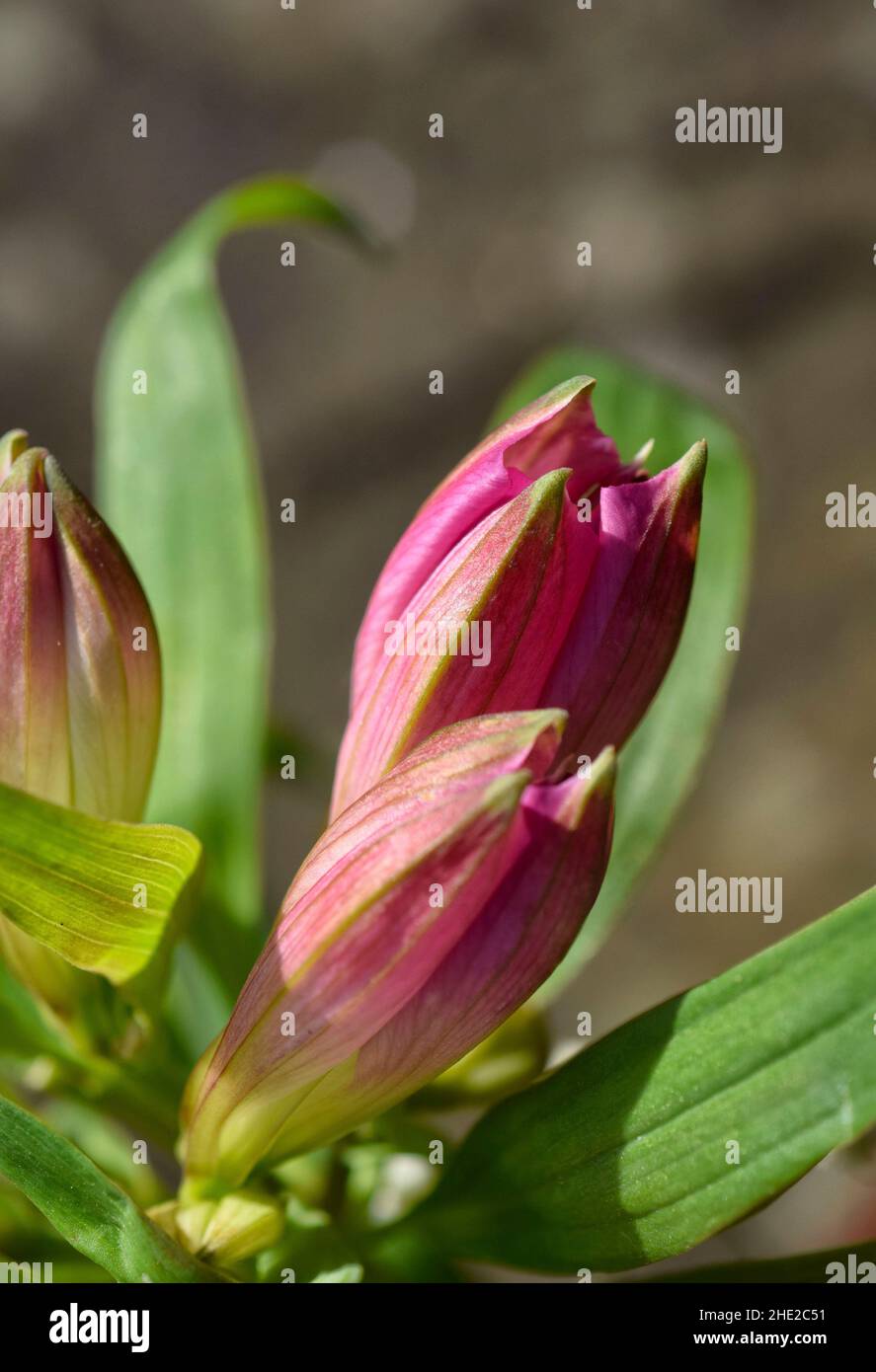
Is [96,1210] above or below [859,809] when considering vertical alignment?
below

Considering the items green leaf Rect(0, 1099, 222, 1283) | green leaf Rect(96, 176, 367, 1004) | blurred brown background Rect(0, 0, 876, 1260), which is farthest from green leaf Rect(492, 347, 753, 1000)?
blurred brown background Rect(0, 0, 876, 1260)

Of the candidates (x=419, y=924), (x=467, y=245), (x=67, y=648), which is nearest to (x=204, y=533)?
(x=67, y=648)

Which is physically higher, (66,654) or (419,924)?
(66,654)

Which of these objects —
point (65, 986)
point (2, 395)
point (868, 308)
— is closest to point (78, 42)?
point (2, 395)

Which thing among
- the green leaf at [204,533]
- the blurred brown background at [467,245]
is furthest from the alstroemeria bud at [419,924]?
the blurred brown background at [467,245]

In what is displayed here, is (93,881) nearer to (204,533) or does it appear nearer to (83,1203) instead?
(83,1203)

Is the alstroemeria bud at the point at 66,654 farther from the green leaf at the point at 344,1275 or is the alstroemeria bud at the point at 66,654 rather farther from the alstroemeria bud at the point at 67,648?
the green leaf at the point at 344,1275

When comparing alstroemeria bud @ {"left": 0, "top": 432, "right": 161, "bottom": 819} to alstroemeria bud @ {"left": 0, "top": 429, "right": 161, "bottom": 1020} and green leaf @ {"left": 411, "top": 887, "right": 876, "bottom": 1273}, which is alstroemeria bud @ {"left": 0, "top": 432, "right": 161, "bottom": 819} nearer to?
alstroemeria bud @ {"left": 0, "top": 429, "right": 161, "bottom": 1020}

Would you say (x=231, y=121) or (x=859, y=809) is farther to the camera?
(x=231, y=121)
